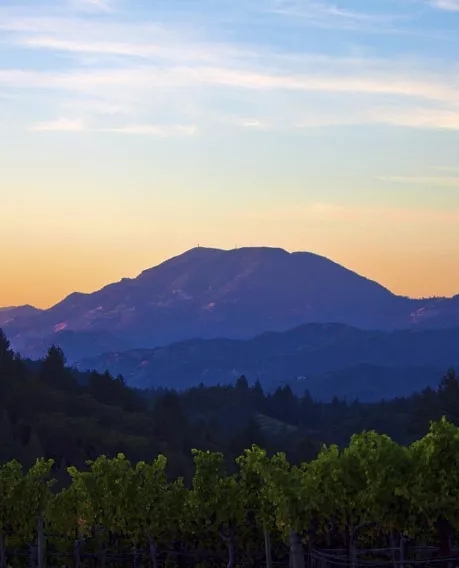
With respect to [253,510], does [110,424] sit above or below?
above

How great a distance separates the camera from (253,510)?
3109cm

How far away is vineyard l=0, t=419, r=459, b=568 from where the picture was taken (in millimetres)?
25109

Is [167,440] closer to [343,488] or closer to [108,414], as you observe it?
[108,414]

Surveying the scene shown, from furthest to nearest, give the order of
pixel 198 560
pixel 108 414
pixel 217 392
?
pixel 217 392, pixel 108 414, pixel 198 560

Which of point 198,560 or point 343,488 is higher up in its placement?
point 343,488

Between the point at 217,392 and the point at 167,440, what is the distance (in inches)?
2655

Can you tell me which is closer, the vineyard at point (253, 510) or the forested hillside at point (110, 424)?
the vineyard at point (253, 510)

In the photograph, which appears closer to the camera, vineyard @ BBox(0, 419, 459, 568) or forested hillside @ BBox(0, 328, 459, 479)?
vineyard @ BBox(0, 419, 459, 568)

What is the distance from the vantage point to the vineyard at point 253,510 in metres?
25.1

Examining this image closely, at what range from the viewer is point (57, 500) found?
113 ft

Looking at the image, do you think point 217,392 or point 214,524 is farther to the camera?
point 217,392

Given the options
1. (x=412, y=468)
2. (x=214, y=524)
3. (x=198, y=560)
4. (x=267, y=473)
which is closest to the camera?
(x=412, y=468)

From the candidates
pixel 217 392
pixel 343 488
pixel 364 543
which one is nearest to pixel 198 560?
pixel 364 543

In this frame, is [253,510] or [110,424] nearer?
[253,510]
